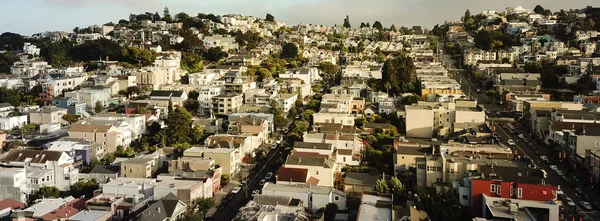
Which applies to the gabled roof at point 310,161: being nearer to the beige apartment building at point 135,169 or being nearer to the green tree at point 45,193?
the beige apartment building at point 135,169

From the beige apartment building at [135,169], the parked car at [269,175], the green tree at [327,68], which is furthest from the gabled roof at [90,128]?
the green tree at [327,68]

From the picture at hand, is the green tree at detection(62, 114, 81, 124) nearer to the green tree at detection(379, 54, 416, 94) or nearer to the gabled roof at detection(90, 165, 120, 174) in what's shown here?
the gabled roof at detection(90, 165, 120, 174)

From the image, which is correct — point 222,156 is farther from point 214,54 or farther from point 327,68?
point 214,54

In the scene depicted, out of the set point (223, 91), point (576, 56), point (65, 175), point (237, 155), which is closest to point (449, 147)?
point (237, 155)

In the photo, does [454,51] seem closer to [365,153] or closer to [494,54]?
[494,54]

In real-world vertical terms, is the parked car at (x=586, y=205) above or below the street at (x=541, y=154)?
below

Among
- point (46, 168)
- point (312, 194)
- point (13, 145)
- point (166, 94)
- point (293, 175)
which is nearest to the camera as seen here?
point (312, 194)

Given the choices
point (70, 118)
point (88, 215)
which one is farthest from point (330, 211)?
point (70, 118)
